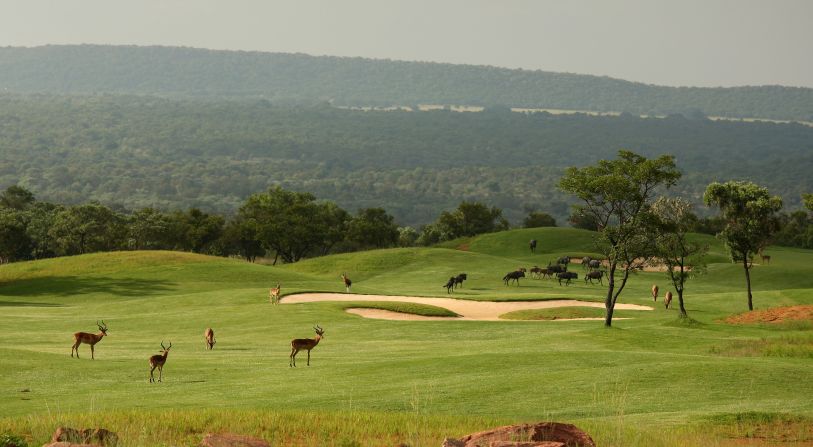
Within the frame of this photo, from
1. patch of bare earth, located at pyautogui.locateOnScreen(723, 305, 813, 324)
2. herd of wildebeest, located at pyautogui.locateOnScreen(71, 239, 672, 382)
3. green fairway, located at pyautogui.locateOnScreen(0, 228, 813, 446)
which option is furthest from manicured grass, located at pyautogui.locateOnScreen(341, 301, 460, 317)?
patch of bare earth, located at pyautogui.locateOnScreen(723, 305, 813, 324)

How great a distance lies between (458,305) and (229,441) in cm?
4616

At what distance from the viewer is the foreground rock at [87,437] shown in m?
18.5

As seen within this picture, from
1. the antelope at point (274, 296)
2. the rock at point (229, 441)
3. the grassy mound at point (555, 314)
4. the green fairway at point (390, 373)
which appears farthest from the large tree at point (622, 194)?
the rock at point (229, 441)

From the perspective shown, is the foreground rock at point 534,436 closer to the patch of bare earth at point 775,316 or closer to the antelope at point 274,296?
the patch of bare earth at point 775,316

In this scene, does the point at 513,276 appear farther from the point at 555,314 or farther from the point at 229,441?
the point at 229,441

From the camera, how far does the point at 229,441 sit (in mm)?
17844

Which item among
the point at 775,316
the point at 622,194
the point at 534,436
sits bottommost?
the point at 534,436

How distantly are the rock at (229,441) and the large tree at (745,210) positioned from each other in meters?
45.9

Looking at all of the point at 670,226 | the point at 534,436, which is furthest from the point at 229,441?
the point at 670,226

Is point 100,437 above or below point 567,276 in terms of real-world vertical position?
below

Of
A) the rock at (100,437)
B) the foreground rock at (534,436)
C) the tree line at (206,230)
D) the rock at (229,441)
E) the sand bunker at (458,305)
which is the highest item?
the tree line at (206,230)

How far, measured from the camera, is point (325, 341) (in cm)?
4378

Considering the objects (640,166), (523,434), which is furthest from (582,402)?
(640,166)

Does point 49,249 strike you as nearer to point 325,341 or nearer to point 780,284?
point 780,284
